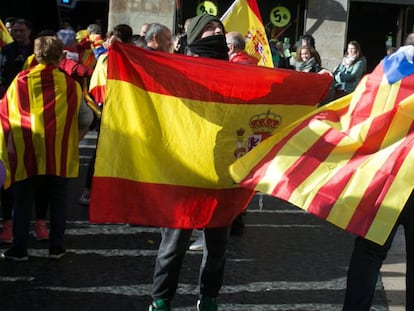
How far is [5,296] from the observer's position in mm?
4441

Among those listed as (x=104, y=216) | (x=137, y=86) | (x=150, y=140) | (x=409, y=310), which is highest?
(x=137, y=86)

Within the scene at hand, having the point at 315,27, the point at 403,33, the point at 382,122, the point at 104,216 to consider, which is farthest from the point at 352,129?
the point at 403,33

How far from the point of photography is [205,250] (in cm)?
407

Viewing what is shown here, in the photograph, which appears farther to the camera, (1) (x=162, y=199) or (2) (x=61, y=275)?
(2) (x=61, y=275)

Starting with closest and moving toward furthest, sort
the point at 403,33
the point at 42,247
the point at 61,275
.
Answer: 1. the point at 61,275
2. the point at 42,247
3. the point at 403,33

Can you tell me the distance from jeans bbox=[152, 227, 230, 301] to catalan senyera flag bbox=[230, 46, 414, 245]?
0.46 meters

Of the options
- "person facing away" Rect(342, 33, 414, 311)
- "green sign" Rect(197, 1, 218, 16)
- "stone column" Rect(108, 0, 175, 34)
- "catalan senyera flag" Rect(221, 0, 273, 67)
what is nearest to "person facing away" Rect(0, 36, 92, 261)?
"person facing away" Rect(342, 33, 414, 311)

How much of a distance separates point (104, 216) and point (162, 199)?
321 mm

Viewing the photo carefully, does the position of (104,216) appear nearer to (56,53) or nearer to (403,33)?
(56,53)

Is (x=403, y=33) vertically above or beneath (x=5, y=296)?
above

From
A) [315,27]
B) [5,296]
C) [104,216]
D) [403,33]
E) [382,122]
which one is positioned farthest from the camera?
[403,33]

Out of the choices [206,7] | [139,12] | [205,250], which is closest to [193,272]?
[205,250]

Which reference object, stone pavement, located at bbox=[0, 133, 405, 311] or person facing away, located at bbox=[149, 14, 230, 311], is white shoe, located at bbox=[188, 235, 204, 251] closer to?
stone pavement, located at bbox=[0, 133, 405, 311]

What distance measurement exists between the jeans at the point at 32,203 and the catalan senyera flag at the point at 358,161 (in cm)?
191
